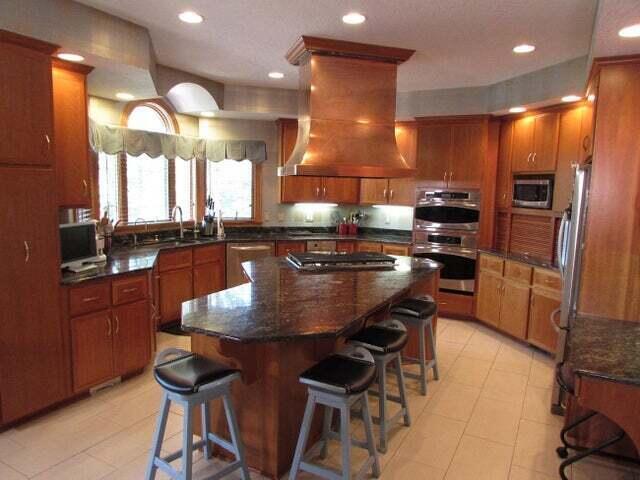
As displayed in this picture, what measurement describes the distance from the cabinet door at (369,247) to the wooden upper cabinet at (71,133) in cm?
339

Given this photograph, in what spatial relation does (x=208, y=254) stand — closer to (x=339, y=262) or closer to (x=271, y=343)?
(x=339, y=262)

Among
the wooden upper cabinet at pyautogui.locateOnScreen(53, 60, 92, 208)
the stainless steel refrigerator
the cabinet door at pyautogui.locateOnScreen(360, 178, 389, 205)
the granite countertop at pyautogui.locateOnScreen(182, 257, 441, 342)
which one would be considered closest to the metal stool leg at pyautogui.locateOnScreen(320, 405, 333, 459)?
the granite countertop at pyautogui.locateOnScreen(182, 257, 441, 342)

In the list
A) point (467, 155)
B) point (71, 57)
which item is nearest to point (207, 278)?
point (71, 57)

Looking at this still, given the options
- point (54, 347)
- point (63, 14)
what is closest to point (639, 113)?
point (63, 14)

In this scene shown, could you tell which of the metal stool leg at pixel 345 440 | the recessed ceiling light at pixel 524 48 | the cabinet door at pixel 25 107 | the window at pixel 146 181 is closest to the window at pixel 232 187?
the window at pixel 146 181

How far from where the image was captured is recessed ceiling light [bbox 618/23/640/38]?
7.22 feet

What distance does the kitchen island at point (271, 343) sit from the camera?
2068mm

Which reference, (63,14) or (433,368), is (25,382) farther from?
(433,368)

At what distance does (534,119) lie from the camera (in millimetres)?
4672

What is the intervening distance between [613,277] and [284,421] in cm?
218

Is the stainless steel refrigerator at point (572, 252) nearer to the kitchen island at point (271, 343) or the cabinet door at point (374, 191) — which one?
the kitchen island at point (271, 343)

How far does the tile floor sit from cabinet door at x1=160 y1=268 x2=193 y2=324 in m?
1.16

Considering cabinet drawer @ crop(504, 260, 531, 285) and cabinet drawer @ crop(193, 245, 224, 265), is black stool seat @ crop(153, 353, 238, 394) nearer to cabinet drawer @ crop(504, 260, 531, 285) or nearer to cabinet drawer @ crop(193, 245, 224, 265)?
cabinet drawer @ crop(193, 245, 224, 265)

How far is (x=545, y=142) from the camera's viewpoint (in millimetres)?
4562
